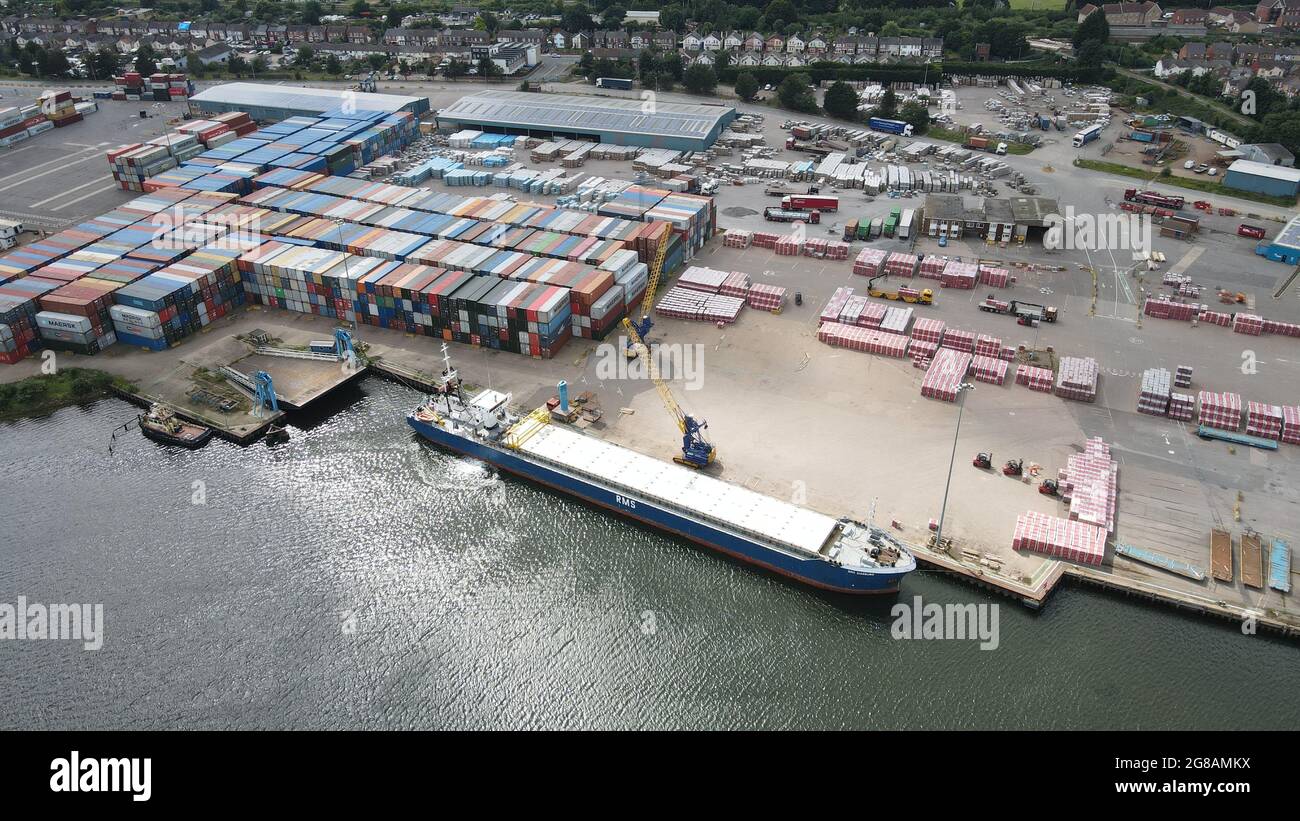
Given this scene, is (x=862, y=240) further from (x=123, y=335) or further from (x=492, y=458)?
(x=123, y=335)

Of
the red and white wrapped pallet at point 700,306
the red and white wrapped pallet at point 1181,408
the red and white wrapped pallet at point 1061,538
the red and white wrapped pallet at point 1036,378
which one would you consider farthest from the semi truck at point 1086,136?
the red and white wrapped pallet at point 1061,538

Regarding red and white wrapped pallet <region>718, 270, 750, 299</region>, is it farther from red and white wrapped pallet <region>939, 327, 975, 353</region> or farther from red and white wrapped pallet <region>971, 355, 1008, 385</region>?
red and white wrapped pallet <region>971, 355, 1008, 385</region>

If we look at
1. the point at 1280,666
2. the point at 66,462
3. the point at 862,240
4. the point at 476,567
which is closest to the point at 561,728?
the point at 476,567

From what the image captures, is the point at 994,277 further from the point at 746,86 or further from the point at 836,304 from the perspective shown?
the point at 746,86

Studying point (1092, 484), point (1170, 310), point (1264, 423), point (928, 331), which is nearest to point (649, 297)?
point (928, 331)

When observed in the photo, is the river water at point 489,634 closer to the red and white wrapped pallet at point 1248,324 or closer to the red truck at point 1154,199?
the red and white wrapped pallet at point 1248,324
